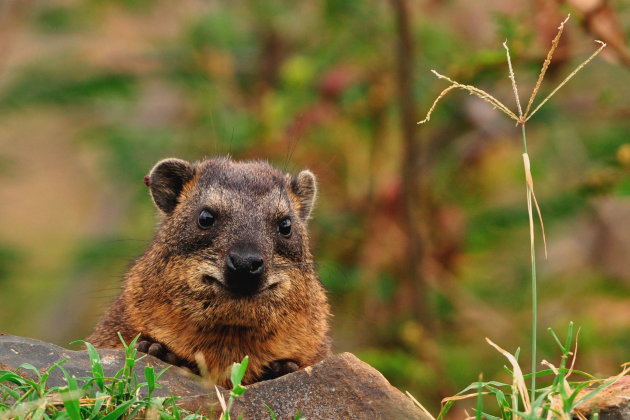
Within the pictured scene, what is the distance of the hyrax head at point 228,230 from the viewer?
226 inches

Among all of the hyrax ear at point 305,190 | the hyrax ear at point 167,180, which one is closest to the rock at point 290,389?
the hyrax ear at point 167,180

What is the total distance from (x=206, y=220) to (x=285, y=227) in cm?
54

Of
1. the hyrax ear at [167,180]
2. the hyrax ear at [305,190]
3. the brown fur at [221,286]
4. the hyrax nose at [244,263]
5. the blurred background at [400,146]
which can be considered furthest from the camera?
the blurred background at [400,146]

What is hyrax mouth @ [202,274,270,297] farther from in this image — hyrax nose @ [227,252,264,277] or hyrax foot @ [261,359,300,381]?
hyrax foot @ [261,359,300,381]

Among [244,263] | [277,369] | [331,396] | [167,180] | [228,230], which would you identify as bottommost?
[277,369]

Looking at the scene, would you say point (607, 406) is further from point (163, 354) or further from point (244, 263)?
point (163, 354)

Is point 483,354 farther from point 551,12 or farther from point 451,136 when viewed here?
point 551,12

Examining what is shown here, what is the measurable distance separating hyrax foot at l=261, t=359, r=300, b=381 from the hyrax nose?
26.8 inches

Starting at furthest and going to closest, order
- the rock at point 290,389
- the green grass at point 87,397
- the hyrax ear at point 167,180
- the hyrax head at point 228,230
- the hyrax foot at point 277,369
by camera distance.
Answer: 1. the hyrax ear at point 167,180
2. the hyrax foot at point 277,369
3. the hyrax head at point 228,230
4. the rock at point 290,389
5. the green grass at point 87,397

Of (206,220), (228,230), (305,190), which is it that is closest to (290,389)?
(228,230)

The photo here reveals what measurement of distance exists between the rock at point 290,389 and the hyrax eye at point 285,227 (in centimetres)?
136

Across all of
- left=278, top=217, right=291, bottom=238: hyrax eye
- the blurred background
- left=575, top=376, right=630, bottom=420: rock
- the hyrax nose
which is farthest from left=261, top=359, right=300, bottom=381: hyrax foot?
the blurred background

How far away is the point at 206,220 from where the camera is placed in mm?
6141

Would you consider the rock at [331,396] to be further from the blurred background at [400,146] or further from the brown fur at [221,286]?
the blurred background at [400,146]
